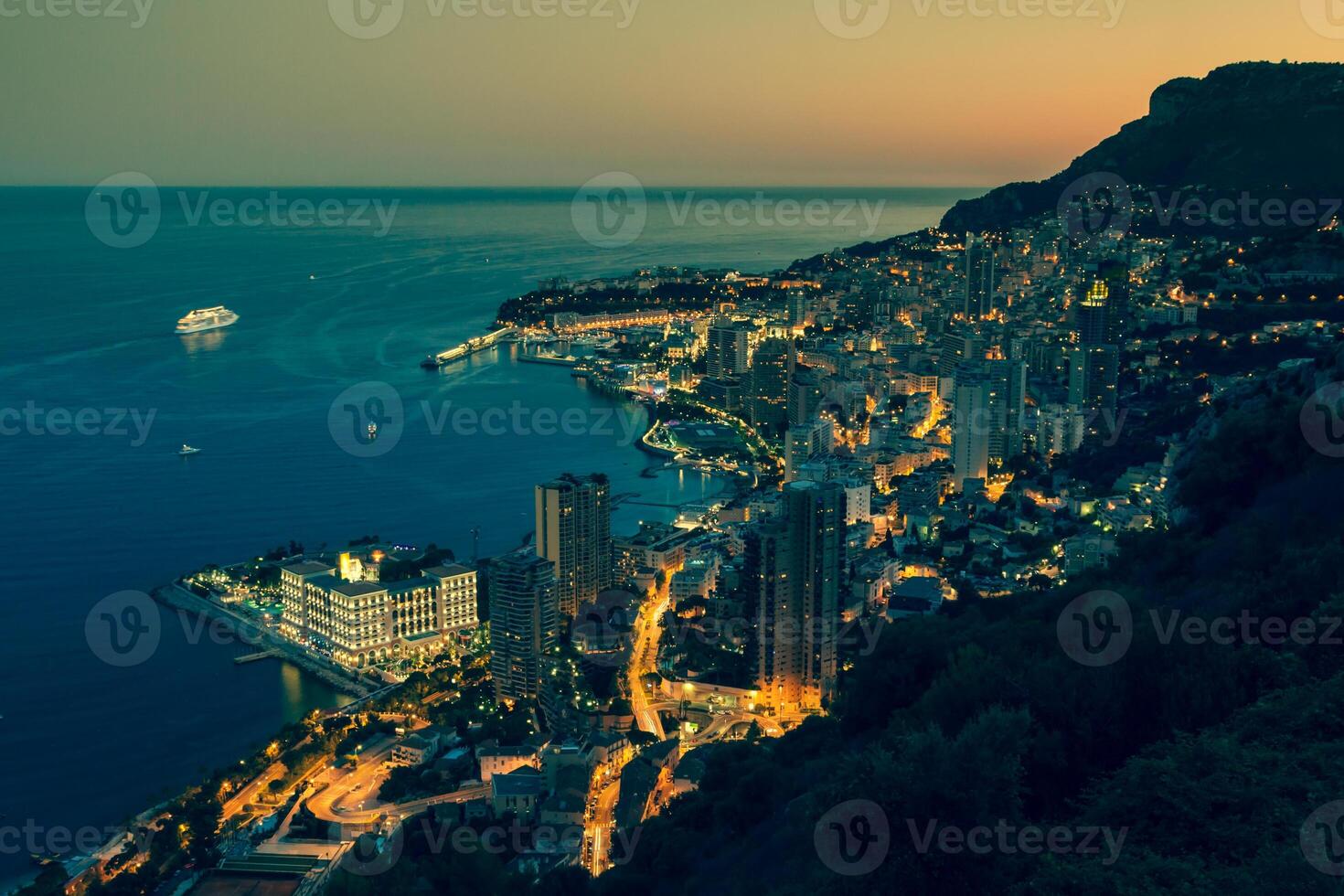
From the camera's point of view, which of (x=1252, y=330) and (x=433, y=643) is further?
(x=1252, y=330)

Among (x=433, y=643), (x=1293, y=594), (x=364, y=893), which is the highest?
(x=1293, y=594)

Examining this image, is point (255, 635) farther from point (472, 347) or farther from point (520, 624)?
point (472, 347)

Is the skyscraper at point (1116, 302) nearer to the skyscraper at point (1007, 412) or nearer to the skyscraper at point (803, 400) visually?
the skyscraper at point (1007, 412)

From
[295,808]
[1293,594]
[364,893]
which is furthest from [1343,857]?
[295,808]

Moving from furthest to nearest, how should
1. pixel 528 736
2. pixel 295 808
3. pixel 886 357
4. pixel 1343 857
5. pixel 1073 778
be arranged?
pixel 886 357
pixel 528 736
pixel 295 808
pixel 1073 778
pixel 1343 857

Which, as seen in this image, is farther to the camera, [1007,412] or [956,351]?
[956,351]

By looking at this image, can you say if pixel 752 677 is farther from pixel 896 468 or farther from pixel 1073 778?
pixel 896 468

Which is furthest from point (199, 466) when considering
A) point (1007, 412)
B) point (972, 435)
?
point (1007, 412)

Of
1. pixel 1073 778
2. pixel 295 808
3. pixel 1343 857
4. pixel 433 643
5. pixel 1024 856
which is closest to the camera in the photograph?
pixel 1343 857
